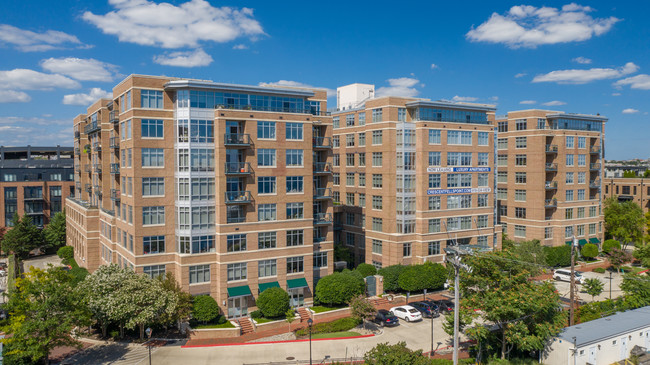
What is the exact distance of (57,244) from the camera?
7981 centimetres

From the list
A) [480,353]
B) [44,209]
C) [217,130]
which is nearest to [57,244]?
[44,209]

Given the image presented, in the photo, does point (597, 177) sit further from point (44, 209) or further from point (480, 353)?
point (44, 209)

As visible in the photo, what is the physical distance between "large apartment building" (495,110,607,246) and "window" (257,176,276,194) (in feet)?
148

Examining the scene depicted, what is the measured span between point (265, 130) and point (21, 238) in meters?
53.1

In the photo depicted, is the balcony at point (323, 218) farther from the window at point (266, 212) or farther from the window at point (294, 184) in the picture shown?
the window at point (266, 212)

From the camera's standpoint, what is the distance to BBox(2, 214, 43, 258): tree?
246 feet

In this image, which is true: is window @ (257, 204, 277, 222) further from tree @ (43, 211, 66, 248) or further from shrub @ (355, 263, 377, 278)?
tree @ (43, 211, 66, 248)

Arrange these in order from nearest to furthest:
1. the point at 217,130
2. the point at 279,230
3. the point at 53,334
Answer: the point at 53,334
the point at 217,130
the point at 279,230

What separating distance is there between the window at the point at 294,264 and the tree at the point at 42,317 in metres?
19.2

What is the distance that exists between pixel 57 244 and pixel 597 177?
91.2m

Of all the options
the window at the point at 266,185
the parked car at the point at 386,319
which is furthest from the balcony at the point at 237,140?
the parked car at the point at 386,319

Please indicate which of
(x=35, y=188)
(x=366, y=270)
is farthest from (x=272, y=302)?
(x=35, y=188)

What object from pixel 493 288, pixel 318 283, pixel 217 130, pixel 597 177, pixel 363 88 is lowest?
pixel 318 283

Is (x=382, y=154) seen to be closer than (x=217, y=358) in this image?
No
